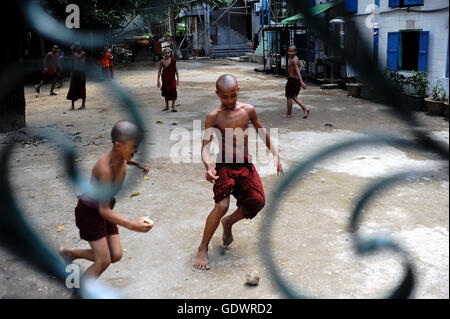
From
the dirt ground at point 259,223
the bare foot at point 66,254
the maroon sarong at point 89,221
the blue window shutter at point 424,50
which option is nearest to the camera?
the maroon sarong at point 89,221

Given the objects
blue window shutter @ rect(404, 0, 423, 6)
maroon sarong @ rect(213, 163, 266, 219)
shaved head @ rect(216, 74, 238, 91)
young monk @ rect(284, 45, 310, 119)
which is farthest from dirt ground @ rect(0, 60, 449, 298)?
blue window shutter @ rect(404, 0, 423, 6)

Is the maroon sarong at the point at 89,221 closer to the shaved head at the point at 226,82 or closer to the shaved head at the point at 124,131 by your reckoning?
the shaved head at the point at 124,131

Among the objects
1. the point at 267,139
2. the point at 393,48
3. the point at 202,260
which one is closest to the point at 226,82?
the point at 267,139

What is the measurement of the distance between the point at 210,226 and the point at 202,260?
255 millimetres

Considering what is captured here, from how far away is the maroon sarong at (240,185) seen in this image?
3229 mm

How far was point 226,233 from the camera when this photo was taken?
3.61m

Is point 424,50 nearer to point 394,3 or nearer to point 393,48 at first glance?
point 393,48

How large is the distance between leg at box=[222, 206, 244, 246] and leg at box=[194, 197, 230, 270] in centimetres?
16

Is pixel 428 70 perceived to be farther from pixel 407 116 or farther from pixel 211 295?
pixel 407 116

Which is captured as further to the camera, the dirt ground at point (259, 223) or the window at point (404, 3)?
the window at point (404, 3)

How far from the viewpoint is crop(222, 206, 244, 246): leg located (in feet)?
11.2

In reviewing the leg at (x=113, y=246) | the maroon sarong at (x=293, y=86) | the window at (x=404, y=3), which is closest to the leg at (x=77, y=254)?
the leg at (x=113, y=246)

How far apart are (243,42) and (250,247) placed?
27.1 m
